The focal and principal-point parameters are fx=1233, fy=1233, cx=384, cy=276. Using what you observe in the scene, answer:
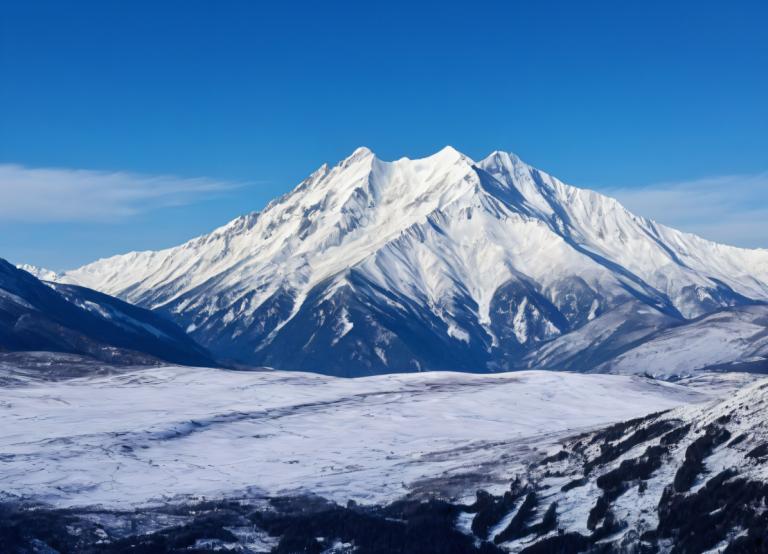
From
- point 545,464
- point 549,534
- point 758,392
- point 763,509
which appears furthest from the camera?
point 545,464

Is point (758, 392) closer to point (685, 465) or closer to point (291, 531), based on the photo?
point (685, 465)

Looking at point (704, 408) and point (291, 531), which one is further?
point (704, 408)

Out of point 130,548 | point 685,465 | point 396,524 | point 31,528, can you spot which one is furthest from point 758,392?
point 31,528

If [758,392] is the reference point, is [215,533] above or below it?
below

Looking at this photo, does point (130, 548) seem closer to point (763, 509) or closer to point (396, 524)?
point (396, 524)

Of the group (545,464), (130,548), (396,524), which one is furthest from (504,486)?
(130,548)

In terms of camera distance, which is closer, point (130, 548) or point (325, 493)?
point (130, 548)

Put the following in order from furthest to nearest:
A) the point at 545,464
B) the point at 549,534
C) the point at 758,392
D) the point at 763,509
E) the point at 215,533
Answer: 1. the point at 545,464
2. the point at 758,392
3. the point at 215,533
4. the point at 549,534
5. the point at 763,509

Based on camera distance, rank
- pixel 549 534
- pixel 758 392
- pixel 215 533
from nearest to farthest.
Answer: pixel 549 534 → pixel 215 533 → pixel 758 392

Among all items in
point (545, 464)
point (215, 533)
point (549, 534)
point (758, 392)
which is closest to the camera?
point (549, 534)
